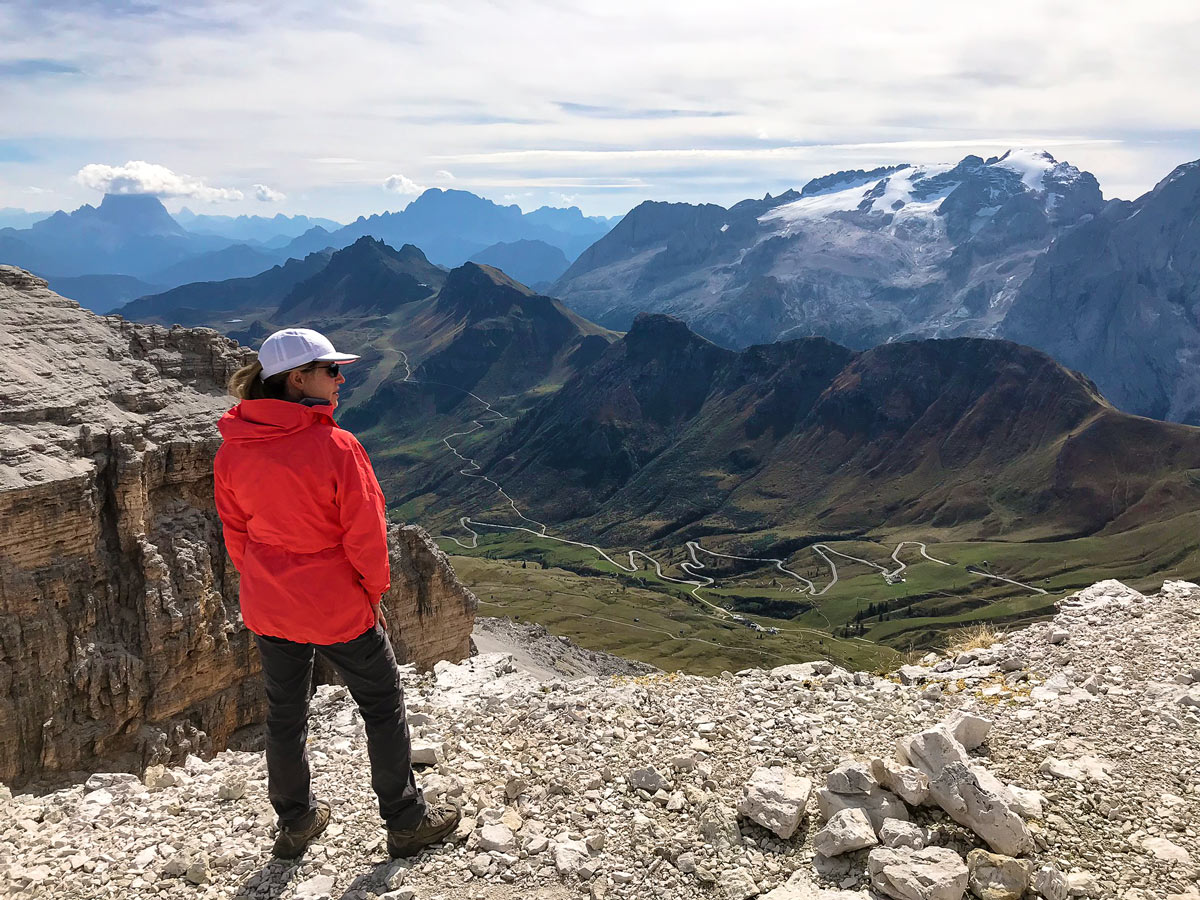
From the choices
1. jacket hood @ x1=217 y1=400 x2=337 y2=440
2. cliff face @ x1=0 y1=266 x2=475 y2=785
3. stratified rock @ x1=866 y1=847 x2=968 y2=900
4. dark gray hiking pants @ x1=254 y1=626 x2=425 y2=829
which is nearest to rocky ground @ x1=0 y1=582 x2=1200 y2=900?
stratified rock @ x1=866 y1=847 x2=968 y2=900

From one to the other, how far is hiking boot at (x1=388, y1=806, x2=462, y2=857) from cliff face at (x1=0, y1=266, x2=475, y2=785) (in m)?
18.8

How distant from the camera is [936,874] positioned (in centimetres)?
802

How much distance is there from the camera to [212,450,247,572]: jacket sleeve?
9.51 metres

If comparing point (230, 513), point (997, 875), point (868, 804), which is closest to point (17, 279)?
point (230, 513)

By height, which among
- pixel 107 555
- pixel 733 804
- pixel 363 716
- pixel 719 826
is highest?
pixel 363 716

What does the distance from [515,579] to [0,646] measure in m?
179

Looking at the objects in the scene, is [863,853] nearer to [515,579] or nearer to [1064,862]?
[1064,862]

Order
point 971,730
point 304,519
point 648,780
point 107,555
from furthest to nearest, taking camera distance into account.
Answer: point 107,555 < point 971,730 < point 648,780 < point 304,519

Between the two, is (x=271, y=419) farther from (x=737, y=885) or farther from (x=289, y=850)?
(x=737, y=885)

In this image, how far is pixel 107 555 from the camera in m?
25.7

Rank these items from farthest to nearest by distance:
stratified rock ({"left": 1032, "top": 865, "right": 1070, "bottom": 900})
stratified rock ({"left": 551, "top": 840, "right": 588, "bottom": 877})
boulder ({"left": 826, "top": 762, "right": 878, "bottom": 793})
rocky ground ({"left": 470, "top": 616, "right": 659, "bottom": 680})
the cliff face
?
1. rocky ground ({"left": 470, "top": 616, "right": 659, "bottom": 680})
2. the cliff face
3. boulder ({"left": 826, "top": 762, "right": 878, "bottom": 793})
4. stratified rock ({"left": 551, "top": 840, "right": 588, "bottom": 877})
5. stratified rock ({"left": 1032, "top": 865, "right": 1070, "bottom": 900})

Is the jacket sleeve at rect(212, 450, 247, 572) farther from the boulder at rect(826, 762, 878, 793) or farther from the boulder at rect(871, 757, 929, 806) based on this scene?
the boulder at rect(871, 757, 929, 806)

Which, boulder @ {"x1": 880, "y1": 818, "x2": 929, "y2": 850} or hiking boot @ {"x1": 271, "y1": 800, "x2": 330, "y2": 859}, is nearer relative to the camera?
boulder @ {"x1": 880, "y1": 818, "x2": 929, "y2": 850}

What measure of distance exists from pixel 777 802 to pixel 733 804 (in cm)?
83
